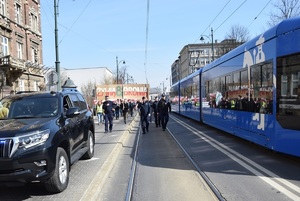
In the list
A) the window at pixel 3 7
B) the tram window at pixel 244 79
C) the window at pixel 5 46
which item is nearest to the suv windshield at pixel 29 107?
the tram window at pixel 244 79

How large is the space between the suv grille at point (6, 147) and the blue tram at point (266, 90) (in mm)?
5606

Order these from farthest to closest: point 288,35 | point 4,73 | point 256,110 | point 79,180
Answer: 1. point 4,73
2. point 256,110
3. point 288,35
4. point 79,180

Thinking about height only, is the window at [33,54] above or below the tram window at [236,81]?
above

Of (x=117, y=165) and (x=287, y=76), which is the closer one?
(x=287, y=76)

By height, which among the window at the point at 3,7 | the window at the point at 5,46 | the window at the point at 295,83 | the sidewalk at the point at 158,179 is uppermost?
the window at the point at 3,7

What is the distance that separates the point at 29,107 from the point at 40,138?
5.77 feet

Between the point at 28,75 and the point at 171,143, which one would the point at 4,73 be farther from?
the point at 171,143

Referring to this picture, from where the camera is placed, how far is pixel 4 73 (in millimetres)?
28312

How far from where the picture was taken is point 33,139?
218 inches

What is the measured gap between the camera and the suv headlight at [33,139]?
5.44 meters

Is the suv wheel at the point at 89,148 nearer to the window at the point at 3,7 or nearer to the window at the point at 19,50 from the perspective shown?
the window at the point at 3,7

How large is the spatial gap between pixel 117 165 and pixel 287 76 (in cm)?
454

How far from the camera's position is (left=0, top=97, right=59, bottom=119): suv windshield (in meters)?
6.96

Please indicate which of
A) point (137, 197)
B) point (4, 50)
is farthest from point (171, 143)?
point (4, 50)
